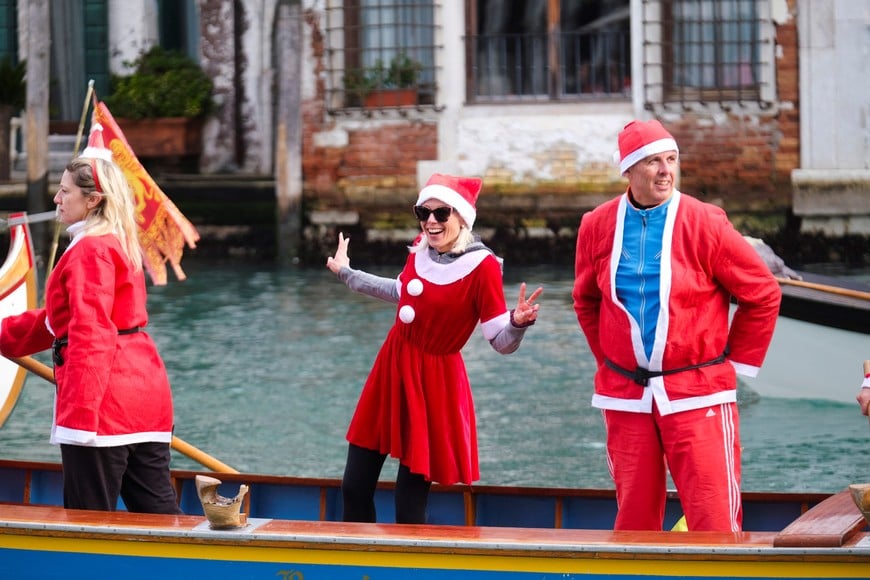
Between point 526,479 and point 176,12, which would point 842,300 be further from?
point 176,12

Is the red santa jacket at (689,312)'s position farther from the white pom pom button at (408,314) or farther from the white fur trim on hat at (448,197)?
the white pom pom button at (408,314)

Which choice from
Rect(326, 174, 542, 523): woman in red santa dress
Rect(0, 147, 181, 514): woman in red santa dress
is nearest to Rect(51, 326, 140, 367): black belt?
Rect(0, 147, 181, 514): woman in red santa dress

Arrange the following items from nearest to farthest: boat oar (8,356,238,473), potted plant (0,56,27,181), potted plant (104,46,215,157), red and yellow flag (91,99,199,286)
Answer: boat oar (8,356,238,473) → red and yellow flag (91,99,199,286) → potted plant (104,46,215,157) → potted plant (0,56,27,181)

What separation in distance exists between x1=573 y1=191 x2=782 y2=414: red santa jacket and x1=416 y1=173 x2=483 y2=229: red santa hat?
0.44 m

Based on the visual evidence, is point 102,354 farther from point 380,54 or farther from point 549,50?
point 549,50

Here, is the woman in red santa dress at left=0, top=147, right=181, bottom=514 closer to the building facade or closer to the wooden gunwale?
the wooden gunwale

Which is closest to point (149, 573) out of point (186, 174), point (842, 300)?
point (842, 300)

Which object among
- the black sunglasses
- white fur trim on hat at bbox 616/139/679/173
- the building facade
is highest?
the building facade


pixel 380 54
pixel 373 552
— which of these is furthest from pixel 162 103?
pixel 373 552

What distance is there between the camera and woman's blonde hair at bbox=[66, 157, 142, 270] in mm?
3965

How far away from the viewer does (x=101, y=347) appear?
153 inches

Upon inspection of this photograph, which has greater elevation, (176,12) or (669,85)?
(176,12)

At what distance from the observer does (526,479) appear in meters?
6.91

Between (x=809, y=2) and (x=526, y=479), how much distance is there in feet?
25.4
